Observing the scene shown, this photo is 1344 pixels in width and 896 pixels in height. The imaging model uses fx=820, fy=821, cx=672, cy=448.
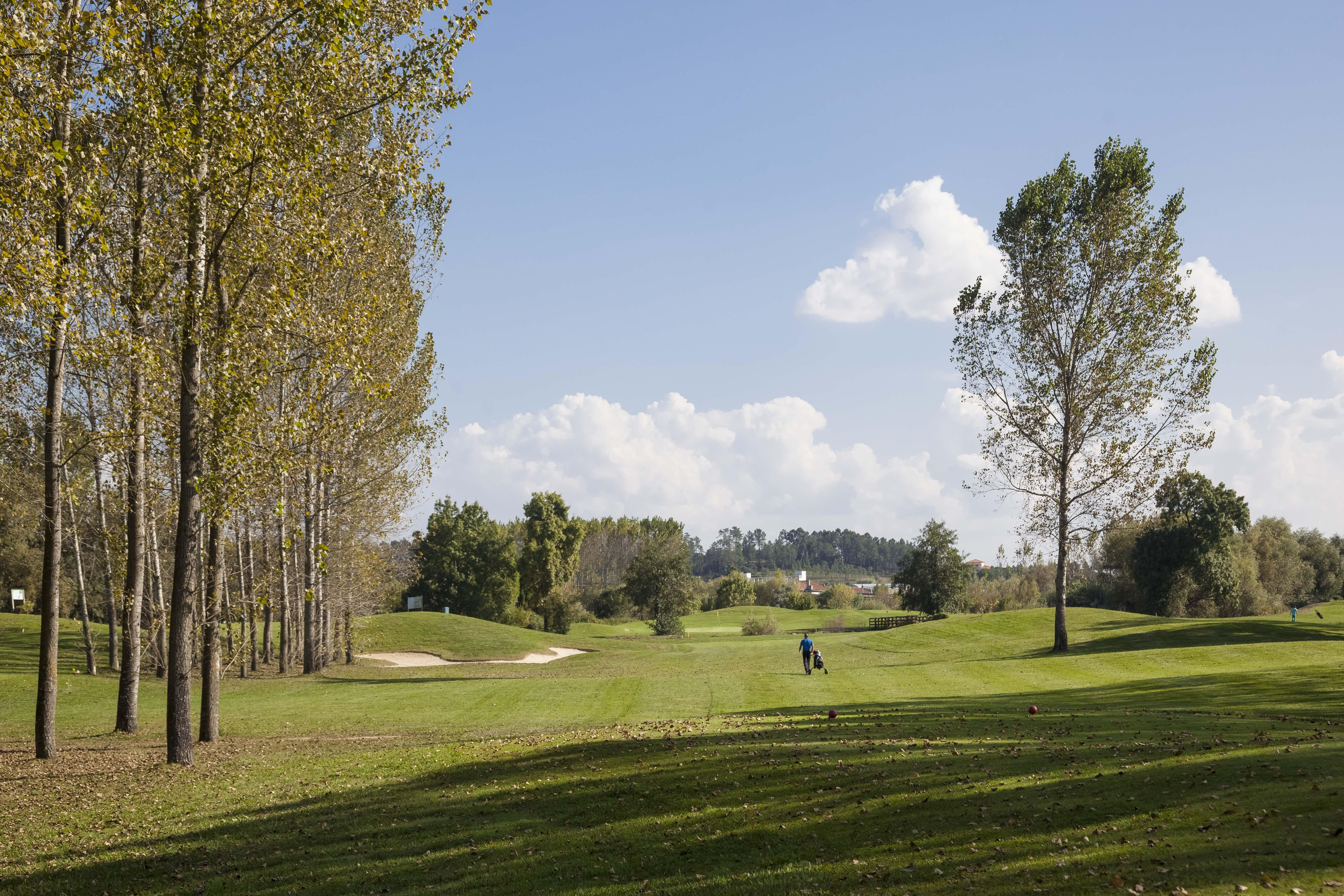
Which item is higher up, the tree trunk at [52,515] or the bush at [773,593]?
the tree trunk at [52,515]

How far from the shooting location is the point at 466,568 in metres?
73.3

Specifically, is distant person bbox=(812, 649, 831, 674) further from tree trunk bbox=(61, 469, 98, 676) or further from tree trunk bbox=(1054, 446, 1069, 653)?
tree trunk bbox=(61, 469, 98, 676)

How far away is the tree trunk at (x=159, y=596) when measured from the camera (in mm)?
27375

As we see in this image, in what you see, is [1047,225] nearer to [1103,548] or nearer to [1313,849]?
[1313,849]

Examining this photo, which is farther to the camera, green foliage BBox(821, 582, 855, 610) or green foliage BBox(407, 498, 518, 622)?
green foliage BBox(821, 582, 855, 610)

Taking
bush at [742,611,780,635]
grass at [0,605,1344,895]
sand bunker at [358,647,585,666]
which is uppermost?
grass at [0,605,1344,895]

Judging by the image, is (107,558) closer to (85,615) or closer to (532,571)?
(85,615)

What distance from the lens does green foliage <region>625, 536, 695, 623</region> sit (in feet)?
202

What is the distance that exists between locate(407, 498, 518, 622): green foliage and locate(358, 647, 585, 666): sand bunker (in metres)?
23.7

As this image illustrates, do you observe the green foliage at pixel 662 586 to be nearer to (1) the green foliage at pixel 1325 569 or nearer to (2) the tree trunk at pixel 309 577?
(2) the tree trunk at pixel 309 577

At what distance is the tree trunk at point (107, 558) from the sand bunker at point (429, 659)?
1111cm

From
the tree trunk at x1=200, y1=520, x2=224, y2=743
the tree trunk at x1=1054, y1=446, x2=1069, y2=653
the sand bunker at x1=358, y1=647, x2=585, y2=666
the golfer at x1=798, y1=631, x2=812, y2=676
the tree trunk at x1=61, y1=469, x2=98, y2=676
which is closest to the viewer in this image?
the tree trunk at x1=200, y1=520, x2=224, y2=743

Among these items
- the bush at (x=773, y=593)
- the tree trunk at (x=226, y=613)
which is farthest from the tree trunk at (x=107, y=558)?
the bush at (x=773, y=593)

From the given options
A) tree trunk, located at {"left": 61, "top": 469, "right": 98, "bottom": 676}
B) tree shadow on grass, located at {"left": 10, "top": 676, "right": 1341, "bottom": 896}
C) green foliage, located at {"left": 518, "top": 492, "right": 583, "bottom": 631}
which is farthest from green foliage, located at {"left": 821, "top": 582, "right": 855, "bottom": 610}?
tree shadow on grass, located at {"left": 10, "top": 676, "right": 1341, "bottom": 896}
